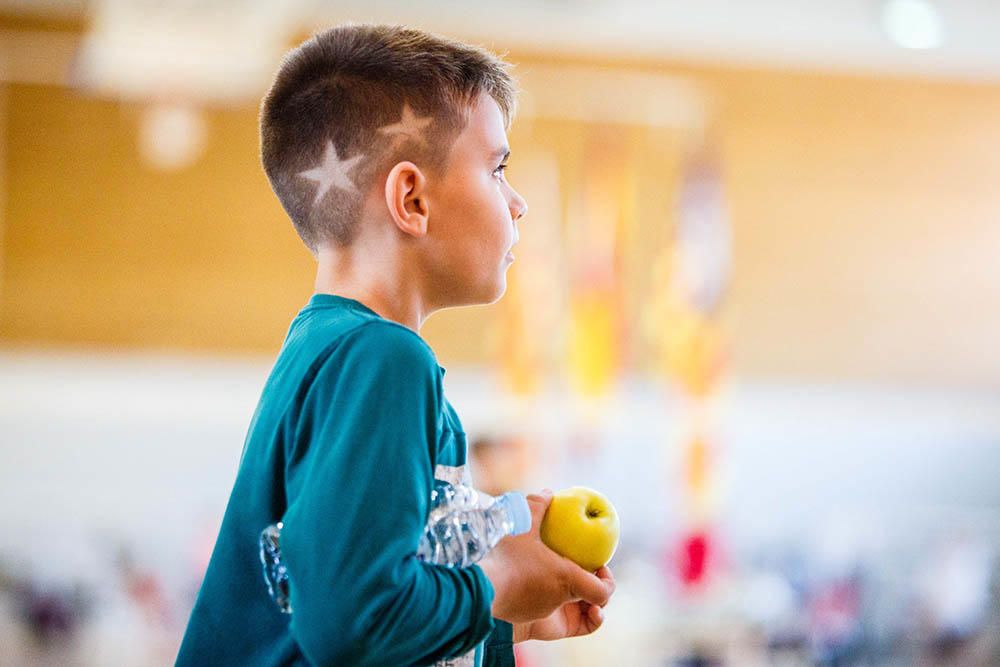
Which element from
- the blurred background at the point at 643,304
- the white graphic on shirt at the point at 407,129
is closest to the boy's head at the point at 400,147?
the white graphic on shirt at the point at 407,129

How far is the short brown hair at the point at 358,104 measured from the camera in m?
0.96

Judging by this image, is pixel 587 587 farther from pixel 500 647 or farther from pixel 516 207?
pixel 516 207

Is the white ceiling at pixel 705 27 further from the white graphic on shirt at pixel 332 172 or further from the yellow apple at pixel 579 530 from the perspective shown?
the yellow apple at pixel 579 530

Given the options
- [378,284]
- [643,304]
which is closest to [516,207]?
[378,284]

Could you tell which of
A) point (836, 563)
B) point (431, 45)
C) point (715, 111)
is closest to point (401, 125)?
point (431, 45)

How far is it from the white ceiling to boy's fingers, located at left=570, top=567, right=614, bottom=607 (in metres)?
6.24

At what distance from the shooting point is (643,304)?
297 inches

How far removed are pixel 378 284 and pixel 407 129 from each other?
0.13m

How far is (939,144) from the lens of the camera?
319 inches

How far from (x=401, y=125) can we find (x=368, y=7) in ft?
21.4

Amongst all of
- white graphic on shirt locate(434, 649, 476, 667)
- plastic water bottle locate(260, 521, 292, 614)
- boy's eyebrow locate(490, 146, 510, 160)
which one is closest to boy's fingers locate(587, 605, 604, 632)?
white graphic on shirt locate(434, 649, 476, 667)

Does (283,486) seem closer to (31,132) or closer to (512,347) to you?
(512,347)

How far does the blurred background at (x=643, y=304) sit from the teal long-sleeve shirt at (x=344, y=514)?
498cm

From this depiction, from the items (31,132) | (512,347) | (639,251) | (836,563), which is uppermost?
(31,132)
